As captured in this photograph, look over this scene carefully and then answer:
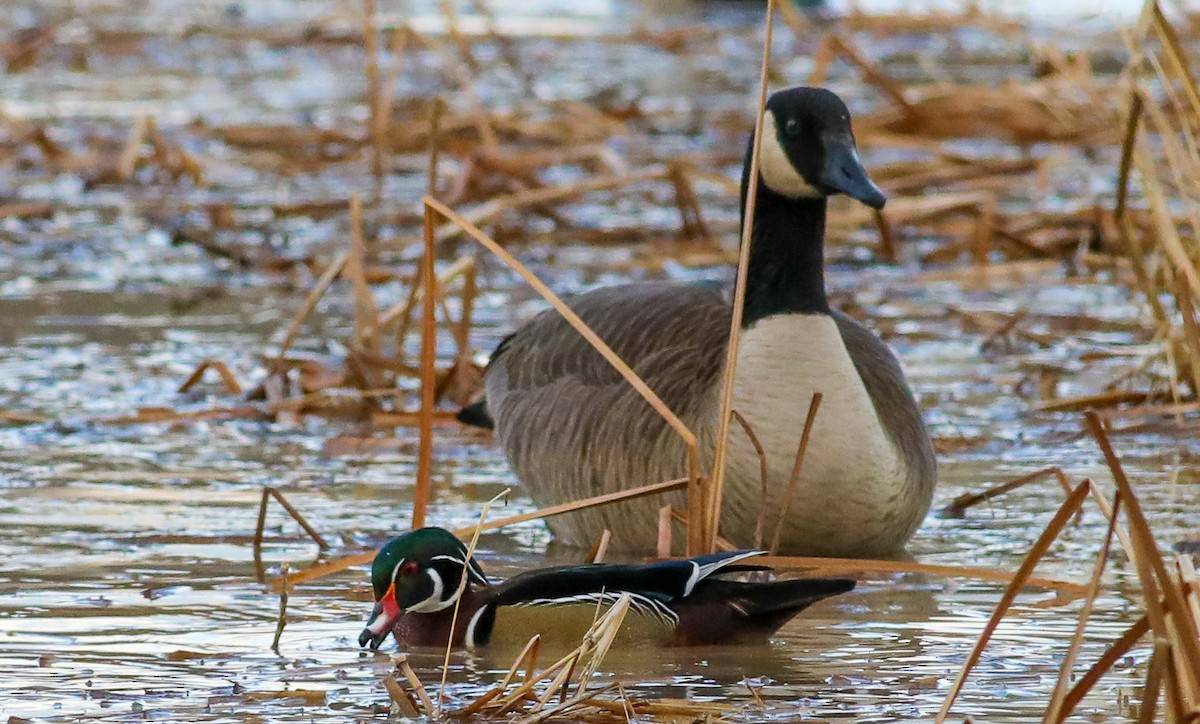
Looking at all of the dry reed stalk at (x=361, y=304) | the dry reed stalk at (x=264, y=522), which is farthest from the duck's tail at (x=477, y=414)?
the dry reed stalk at (x=264, y=522)

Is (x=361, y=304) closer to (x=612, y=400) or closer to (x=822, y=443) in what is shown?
(x=612, y=400)

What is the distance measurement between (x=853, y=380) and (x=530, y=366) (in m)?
1.28

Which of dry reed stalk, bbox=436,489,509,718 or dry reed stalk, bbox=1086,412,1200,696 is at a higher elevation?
dry reed stalk, bbox=1086,412,1200,696

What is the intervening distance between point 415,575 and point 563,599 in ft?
1.01

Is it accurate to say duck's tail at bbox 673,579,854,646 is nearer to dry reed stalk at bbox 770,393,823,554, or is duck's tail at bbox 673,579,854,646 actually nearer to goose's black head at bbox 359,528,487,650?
goose's black head at bbox 359,528,487,650

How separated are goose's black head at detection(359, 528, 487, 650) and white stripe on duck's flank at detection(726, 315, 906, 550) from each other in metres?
1.03

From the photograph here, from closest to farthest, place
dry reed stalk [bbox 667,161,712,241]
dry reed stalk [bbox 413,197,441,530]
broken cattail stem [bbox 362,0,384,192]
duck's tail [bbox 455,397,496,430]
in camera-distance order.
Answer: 1. dry reed stalk [bbox 413,197,441,530]
2. duck's tail [bbox 455,397,496,430]
3. dry reed stalk [bbox 667,161,712,241]
4. broken cattail stem [bbox 362,0,384,192]

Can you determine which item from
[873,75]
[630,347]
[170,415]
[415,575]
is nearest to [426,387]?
[415,575]

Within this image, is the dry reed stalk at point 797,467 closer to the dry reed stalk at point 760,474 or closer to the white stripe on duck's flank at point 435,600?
the dry reed stalk at point 760,474

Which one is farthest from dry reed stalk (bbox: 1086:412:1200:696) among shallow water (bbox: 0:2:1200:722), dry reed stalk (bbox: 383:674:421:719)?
dry reed stalk (bbox: 383:674:421:719)

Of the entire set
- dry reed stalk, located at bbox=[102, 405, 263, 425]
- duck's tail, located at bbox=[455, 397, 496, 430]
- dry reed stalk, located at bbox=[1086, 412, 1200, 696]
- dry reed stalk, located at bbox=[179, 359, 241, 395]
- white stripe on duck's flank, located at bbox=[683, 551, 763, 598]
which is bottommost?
dry reed stalk, located at bbox=[102, 405, 263, 425]

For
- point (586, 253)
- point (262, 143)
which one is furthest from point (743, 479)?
point (262, 143)

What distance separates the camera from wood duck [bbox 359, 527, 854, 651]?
4359 millimetres

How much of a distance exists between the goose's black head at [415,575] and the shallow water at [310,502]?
10cm
